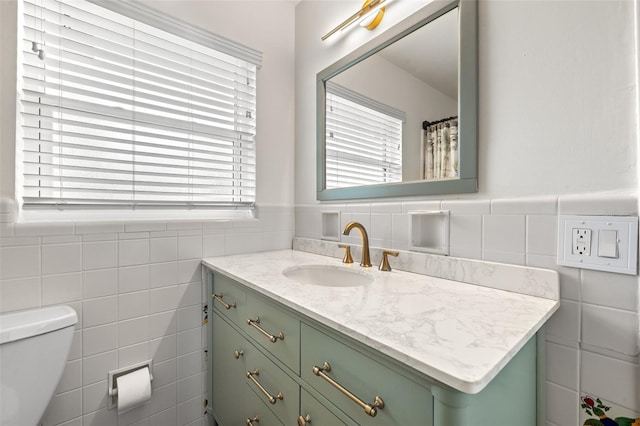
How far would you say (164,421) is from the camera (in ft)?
4.20

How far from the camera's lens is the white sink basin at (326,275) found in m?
1.19

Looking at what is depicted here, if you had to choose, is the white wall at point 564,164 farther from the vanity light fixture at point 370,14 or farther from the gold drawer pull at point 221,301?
the gold drawer pull at point 221,301

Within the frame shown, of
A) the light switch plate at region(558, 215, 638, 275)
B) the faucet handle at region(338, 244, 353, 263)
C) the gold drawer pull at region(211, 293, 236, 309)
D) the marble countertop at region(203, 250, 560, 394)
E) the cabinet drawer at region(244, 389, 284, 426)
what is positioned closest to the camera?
the marble countertop at region(203, 250, 560, 394)

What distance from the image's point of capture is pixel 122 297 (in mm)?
1174

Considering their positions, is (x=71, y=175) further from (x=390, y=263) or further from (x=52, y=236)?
(x=390, y=263)

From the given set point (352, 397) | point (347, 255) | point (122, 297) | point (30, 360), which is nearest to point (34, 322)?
point (30, 360)

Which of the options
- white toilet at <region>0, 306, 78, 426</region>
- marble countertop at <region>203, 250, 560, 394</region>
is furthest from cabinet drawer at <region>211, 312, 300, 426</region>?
white toilet at <region>0, 306, 78, 426</region>

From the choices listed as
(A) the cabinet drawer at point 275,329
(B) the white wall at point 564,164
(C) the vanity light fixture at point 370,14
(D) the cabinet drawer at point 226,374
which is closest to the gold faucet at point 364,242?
(B) the white wall at point 564,164

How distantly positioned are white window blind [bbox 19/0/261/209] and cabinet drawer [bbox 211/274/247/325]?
42cm

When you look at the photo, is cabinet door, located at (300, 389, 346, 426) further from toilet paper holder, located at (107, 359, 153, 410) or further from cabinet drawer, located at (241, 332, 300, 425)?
toilet paper holder, located at (107, 359, 153, 410)

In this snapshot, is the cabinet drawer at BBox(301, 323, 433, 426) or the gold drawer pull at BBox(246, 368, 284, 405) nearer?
the cabinet drawer at BBox(301, 323, 433, 426)

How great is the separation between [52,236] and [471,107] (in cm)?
153

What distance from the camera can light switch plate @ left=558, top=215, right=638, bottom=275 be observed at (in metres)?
→ 0.65

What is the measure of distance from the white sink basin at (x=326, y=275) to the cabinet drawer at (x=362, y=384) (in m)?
0.47
